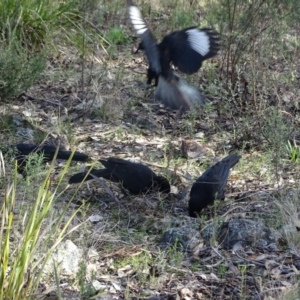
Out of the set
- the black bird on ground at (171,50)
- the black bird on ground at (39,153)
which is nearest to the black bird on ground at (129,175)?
the black bird on ground at (39,153)

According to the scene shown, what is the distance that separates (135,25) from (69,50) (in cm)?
296

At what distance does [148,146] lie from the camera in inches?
256

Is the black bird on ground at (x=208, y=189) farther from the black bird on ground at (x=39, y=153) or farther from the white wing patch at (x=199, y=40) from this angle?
the white wing patch at (x=199, y=40)

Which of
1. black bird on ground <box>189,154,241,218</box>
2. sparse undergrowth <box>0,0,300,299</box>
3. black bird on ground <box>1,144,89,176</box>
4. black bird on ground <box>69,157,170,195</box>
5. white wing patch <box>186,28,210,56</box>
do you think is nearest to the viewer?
sparse undergrowth <box>0,0,300,299</box>

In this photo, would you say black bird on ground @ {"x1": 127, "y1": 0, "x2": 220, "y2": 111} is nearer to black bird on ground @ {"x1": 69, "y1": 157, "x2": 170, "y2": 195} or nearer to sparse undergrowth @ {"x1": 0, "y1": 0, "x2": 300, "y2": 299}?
sparse undergrowth @ {"x1": 0, "y1": 0, "x2": 300, "y2": 299}

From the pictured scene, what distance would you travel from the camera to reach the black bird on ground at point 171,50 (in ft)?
19.2

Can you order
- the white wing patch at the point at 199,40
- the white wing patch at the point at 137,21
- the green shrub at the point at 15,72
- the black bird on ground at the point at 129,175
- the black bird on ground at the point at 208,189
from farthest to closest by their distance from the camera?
the green shrub at the point at 15,72, the white wing patch at the point at 199,40, the white wing patch at the point at 137,21, the black bird on ground at the point at 129,175, the black bird on ground at the point at 208,189

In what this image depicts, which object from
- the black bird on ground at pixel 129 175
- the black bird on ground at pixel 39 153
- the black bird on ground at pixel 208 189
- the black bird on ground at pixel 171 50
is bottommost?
the black bird on ground at pixel 39 153

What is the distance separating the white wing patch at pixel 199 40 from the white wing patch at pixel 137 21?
0.39 meters

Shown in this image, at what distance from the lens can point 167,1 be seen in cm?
1038

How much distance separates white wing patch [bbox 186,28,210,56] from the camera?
5945mm

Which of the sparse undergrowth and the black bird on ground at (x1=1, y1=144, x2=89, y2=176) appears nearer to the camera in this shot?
the sparse undergrowth

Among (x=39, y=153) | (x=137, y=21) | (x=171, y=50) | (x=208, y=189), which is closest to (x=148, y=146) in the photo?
(x=171, y=50)

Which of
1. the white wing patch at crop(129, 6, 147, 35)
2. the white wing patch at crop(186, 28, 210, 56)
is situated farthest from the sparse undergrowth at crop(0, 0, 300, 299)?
the white wing patch at crop(129, 6, 147, 35)
